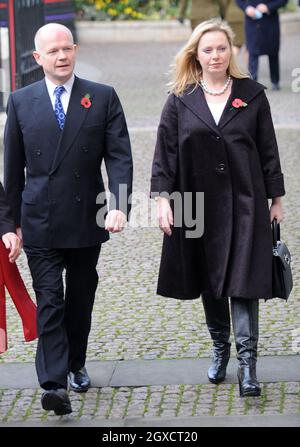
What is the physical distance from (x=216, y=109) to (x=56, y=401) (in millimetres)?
1573

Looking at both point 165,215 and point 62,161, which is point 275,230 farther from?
point 62,161

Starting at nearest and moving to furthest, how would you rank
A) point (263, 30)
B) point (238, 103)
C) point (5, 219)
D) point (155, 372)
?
point (5, 219)
point (238, 103)
point (155, 372)
point (263, 30)

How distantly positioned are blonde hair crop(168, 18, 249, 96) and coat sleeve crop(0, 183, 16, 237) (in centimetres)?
98

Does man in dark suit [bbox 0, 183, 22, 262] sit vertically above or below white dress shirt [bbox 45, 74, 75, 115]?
below

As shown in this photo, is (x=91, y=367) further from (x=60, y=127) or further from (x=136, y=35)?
(x=136, y=35)

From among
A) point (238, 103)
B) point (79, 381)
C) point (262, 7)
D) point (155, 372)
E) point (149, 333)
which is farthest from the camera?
point (262, 7)

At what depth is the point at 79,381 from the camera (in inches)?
245

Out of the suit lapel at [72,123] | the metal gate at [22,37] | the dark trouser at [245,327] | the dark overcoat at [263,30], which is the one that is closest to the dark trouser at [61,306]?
the suit lapel at [72,123]

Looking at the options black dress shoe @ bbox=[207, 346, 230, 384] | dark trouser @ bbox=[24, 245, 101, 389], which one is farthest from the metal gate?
black dress shoe @ bbox=[207, 346, 230, 384]

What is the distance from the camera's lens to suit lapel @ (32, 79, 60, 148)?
230 inches

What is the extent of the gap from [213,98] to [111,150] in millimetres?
552

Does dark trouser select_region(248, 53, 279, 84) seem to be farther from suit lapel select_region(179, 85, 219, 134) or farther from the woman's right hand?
the woman's right hand

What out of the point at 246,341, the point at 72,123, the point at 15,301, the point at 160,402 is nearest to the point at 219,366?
the point at 246,341

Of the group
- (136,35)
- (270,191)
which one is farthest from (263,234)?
(136,35)
